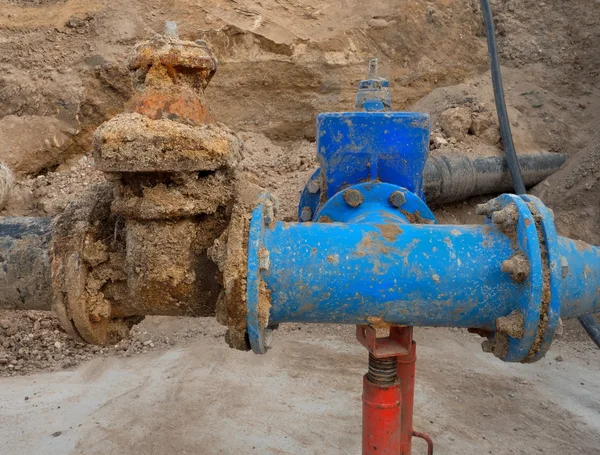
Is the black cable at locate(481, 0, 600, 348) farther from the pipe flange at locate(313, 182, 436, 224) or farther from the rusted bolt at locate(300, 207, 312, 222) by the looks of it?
the pipe flange at locate(313, 182, 436, 224)

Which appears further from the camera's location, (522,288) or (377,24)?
(377,24)

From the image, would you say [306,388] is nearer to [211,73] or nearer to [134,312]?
[134,312]

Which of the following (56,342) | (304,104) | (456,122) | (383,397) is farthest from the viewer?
(304,104)

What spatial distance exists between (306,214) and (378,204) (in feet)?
1.31

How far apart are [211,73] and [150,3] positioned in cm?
323

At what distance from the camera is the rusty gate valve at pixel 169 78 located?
1.18m

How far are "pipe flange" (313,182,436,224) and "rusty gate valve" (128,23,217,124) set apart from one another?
0.52 meters

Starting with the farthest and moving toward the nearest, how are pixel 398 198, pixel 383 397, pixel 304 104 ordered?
1. pixel 304 104
2. pixel 398 198
3. pixel 383 397

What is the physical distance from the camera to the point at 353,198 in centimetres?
162

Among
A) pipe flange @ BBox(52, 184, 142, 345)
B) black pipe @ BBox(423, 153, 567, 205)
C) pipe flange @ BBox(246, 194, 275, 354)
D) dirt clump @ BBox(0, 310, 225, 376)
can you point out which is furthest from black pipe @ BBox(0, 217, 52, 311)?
black pipe @ BBox(423, 153, 567, 205)

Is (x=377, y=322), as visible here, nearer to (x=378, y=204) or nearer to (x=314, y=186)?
(x=378, y=204)

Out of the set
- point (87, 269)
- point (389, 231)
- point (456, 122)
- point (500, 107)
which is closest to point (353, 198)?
point (389, 231)

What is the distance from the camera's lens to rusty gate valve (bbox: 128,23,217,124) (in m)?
1.18

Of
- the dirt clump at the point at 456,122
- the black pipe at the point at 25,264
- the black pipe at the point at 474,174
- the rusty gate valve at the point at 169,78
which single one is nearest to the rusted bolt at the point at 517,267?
the rusty gate valve at the point at 169,78
